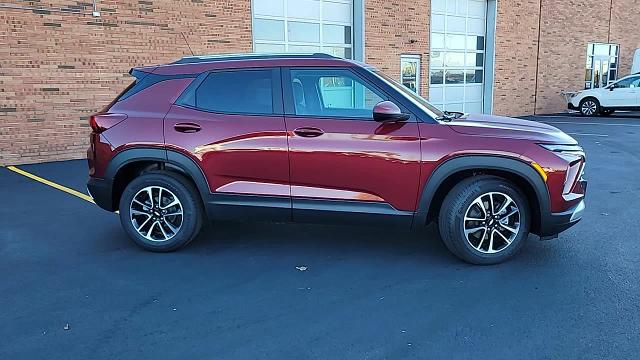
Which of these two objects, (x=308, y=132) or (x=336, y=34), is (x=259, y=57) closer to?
(x=308, y=132)

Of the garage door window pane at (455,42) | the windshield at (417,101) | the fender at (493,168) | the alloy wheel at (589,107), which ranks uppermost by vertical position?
the garage door window pane at (455,42)

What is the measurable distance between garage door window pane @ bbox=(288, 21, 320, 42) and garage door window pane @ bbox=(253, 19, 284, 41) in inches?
11.6

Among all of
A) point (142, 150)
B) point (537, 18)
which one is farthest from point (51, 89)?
point (537, 18)

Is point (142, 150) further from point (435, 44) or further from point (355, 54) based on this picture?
point (435, 44)

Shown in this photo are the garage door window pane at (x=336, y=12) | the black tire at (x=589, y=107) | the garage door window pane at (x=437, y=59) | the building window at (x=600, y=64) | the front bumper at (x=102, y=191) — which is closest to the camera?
the front bumper at (x=102, y=191)

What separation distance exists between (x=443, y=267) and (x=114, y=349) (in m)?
2.71

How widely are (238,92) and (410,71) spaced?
499 inches

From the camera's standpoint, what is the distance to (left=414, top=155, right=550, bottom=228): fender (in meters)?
4.36

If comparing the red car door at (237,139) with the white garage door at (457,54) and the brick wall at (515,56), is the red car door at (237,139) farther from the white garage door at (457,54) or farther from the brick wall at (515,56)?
the brick wall at (515,56)

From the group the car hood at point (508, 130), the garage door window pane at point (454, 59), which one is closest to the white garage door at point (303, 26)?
the garage door window pane at point (454, 59)

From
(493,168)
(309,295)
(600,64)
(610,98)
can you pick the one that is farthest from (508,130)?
(600,64)

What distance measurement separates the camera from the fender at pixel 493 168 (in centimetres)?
436

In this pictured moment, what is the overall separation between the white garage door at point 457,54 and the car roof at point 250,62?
42.7 feet

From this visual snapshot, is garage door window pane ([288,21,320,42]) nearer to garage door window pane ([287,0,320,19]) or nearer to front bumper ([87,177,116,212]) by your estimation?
garage door window pane ([287,0,320,19])
